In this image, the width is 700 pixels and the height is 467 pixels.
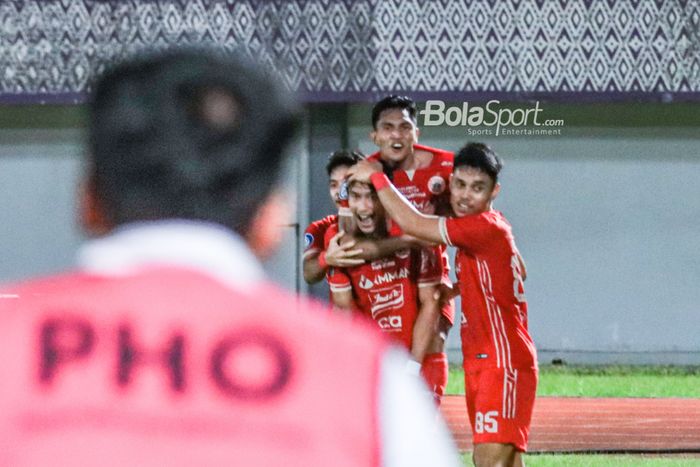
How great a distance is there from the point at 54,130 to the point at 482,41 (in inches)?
218

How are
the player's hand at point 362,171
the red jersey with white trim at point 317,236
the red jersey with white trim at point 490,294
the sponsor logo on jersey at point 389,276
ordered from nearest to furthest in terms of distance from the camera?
the red jersey with white trim at point 490,294 → the player's hand at point 362,171 → the sponsor logo on jersey at point 389,276 → the red jersey with white trim at point 317,236

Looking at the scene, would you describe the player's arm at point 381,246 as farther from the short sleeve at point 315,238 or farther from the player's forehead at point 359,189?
the short sleeve at point 315,238

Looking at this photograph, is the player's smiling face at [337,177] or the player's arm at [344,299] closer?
the player's arm at [344,299]

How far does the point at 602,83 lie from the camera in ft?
56.4

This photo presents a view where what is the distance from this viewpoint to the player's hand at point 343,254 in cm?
761

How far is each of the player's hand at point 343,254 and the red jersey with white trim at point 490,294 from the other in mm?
844

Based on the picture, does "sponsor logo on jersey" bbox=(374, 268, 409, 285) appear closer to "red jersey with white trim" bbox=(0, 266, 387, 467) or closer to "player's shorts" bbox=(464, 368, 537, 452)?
"player's shorts" bbox=(464, 368, 537, 452)

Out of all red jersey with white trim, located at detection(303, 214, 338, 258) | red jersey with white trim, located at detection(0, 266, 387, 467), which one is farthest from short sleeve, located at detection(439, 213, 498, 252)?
red jersey with white trim, located at detection(0, 266, 387, 467)

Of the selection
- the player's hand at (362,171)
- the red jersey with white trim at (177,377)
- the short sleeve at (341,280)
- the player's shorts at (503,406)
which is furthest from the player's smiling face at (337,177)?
the red jersey with white trim at (177,377)

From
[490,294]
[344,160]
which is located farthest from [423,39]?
[490,294]

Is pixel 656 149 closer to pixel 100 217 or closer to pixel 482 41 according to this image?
pixel 482 41

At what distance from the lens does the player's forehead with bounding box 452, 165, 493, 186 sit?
686 cm

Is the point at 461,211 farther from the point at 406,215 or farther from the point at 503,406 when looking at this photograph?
the point at 503,406

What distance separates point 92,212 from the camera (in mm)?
1833
